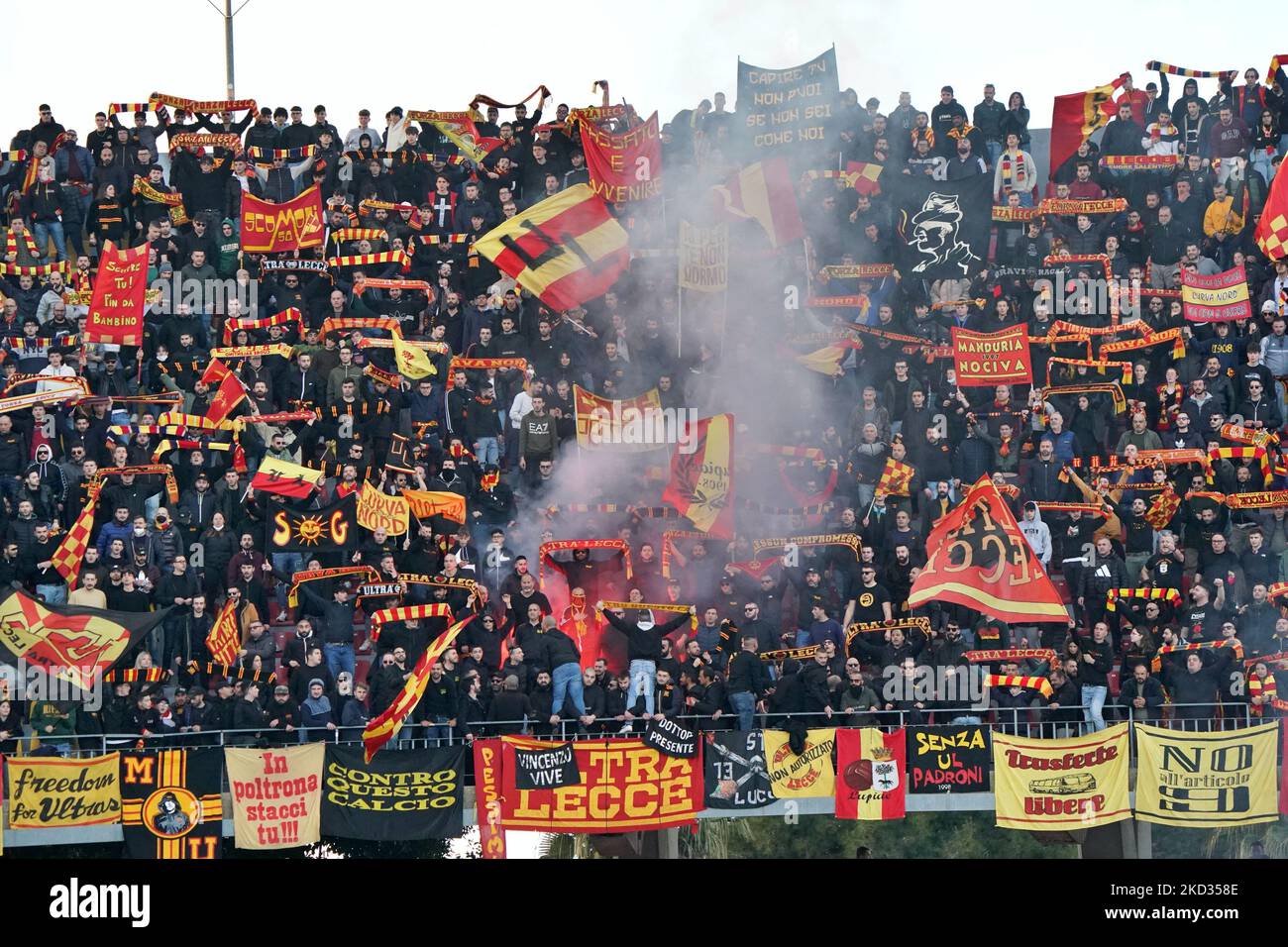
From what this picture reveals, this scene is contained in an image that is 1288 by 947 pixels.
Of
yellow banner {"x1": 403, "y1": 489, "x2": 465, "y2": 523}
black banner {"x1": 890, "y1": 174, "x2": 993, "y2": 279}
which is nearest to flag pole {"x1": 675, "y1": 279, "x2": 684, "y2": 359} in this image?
black banner {"x1": 890, "y1": 174, "x2": 993, "y2": 279}

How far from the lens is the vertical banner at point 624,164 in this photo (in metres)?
22.7

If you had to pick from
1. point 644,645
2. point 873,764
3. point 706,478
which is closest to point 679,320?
point 706,478

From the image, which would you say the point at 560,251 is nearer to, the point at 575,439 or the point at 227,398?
the point at 575,439

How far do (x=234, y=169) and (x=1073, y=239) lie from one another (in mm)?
9452

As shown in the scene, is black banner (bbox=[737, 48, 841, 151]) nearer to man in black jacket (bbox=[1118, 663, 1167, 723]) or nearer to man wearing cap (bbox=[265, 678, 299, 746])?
man in black jacket (bbox=[1118, 663, 1167, 723])

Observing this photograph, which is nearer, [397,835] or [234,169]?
[397,835]

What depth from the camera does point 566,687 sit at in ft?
59.1

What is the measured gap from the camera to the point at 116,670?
60.7 feet

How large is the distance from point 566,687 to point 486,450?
3807mm

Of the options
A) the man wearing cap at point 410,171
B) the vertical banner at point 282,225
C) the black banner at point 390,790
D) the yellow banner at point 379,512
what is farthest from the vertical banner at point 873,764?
the vertical banner at point 282,225

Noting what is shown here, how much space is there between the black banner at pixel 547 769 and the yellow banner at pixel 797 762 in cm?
168

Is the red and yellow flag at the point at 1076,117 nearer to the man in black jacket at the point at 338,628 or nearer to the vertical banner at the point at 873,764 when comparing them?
the vertical banner at the point at 873,764
